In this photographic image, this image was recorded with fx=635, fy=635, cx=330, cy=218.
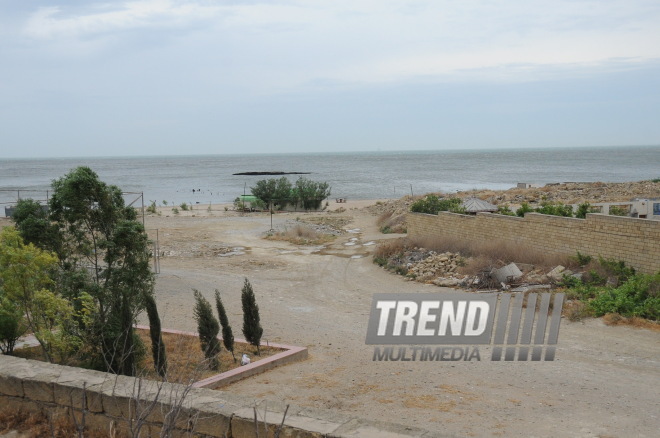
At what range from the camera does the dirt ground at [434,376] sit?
8430mm

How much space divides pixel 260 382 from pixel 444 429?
11.1ft

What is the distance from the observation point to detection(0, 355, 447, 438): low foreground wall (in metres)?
5.02

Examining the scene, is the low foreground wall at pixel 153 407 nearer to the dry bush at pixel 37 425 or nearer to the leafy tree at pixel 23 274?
the dry bush at pixel 37 425

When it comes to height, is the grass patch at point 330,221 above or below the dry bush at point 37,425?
below

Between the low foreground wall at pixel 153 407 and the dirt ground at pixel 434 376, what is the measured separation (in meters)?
3.24

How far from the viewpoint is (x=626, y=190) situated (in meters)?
43.1

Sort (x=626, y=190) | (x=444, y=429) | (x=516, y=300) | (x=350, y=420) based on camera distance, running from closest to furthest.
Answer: (x=350, y=420) < (x=444, y=429) < (x=516, y=300) < (x=626, y=190)

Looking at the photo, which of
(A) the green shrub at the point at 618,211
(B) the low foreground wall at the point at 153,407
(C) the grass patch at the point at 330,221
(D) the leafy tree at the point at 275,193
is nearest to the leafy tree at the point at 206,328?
(B) the low foreground wall at the point at 153,407

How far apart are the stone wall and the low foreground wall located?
42.3 ft

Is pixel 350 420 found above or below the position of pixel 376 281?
above

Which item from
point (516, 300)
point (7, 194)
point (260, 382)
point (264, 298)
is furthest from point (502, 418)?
point (7, 194)

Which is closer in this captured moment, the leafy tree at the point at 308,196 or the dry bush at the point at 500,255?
the dry bush at the point at 500,255

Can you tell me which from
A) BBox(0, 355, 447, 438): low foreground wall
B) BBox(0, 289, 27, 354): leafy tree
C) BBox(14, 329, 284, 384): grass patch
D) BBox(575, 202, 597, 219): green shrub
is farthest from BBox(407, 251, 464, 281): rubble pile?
BBox(0, 355, 447, 438): low foreground wall

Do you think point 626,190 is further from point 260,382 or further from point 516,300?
point 260,382
